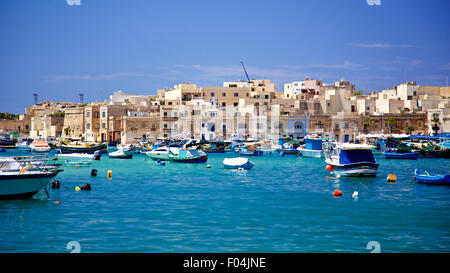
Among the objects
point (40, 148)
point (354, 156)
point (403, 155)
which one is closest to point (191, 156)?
point (354, 156)

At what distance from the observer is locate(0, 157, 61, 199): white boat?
21.6 m

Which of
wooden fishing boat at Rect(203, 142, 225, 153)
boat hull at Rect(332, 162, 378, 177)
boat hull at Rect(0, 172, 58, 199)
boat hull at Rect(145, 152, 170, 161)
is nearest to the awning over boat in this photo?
boat hull at Rect(332, 162, 378, 177)

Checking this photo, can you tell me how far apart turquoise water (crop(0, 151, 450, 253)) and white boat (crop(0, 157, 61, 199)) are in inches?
17.5

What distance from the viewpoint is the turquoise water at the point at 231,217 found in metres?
14.9

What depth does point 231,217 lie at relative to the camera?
1928cm

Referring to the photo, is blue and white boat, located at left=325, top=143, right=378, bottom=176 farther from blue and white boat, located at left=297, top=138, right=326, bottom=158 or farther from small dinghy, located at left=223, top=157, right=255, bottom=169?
blue and white boat, located at left=297, top=138, right=326, bottom=158

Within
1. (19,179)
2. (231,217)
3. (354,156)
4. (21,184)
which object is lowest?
(231,217)

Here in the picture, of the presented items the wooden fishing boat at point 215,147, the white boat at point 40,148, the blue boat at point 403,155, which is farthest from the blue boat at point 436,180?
the white boat at point 40,148

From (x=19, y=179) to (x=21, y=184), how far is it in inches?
9.6

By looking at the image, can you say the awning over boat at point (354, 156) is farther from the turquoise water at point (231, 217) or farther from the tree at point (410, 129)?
the tree at point (410, 129)

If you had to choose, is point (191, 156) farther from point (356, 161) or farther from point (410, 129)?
point (410, 129)
